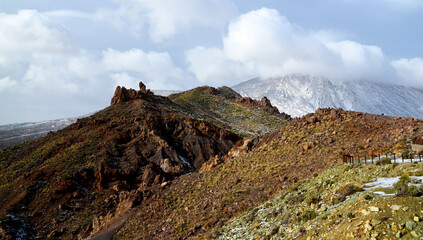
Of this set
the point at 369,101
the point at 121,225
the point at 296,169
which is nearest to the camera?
the point at 296,169

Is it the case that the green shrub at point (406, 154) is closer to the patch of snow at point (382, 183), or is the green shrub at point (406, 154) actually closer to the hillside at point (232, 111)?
the patch of snow at point (382, 183)

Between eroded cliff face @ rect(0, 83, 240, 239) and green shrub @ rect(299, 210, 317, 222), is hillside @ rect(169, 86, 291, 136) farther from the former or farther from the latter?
green shrub @ rect(299, 210, 317, 222)

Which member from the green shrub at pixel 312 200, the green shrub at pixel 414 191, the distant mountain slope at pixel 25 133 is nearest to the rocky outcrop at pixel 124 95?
the distant mountain slope at pixel 25 133

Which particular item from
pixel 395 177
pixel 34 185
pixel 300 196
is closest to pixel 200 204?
pixel 300 196

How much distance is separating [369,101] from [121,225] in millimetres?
166166

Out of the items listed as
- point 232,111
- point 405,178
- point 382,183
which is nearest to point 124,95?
point 232,111

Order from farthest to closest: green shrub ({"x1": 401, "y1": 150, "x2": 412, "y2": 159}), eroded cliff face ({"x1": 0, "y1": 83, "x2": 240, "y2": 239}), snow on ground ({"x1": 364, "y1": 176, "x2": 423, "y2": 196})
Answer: eroded cliff face ({"x1": 0, "y1": 83, "x2": 240, "y2": 239}) < green shrub ({"x1": 401, "y1": 150, "x2": 412, "y2": 159}) < snow on ground ({"x1": 364, "y1": 176, "x2": 423, "y2": 196})

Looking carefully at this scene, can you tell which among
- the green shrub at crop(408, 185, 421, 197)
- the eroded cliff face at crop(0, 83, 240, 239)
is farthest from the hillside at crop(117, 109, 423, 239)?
the green shrub at crop(408, 185, 421, 197)

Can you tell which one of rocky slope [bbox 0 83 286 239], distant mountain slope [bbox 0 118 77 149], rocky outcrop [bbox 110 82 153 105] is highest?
rocky outcrop [bbox 110 82 153 105]

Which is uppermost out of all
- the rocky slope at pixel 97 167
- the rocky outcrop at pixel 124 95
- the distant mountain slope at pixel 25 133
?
the rocky outcrop at pixel 124 95

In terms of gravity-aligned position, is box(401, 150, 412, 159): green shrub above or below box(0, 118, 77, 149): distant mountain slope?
below

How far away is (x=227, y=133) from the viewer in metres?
53.3

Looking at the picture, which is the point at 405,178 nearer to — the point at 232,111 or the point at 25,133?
the point at 232,111

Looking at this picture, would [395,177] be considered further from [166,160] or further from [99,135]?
[99,135]
